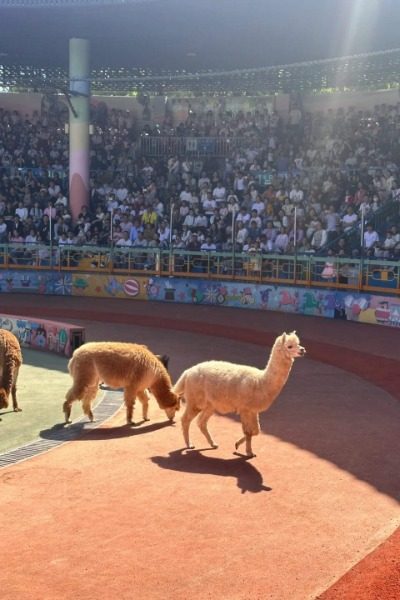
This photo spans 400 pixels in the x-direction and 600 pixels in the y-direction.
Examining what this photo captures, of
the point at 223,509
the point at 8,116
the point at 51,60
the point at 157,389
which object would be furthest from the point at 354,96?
the point at 223,509

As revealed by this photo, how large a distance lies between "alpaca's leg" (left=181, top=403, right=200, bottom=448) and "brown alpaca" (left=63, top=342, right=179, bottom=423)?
1.17 meters

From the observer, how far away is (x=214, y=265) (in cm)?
2761

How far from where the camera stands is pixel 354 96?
1505 inches

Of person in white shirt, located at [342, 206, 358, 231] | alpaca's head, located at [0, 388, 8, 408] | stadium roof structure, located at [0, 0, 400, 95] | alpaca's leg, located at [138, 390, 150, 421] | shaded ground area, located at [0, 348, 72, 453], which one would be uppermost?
stadium roof structure, located at [0, 0, 400, 95]

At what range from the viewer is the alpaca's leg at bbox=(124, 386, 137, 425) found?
1285cm

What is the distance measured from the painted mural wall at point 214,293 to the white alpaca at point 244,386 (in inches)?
499

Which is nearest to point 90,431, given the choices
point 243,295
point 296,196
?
point 243,295

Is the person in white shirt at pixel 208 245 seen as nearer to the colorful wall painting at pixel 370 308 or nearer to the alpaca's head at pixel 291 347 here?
the colorful wall painting at pixel 370 308

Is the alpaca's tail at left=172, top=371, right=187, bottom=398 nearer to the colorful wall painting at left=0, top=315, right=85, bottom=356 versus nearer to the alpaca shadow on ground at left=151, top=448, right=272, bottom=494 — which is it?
the alpaca shadow on ground at left=151, top=448, right=272, bottom=494

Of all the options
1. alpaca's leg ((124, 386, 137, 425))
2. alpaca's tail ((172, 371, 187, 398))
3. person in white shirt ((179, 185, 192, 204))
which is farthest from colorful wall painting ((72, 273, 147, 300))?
alpaca's tail ((172, 371, 187, 398))

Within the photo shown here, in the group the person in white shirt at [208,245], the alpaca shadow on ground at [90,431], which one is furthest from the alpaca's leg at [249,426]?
the person in white shirt at [208,245]

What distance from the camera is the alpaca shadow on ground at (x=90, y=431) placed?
1232 cm

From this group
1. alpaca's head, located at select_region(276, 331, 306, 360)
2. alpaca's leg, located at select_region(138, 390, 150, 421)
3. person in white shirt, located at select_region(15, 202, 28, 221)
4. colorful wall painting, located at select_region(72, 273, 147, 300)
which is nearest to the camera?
alpaca's head, located at select_region(276, 331, 306, 360)

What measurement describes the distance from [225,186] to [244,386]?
23021mm
